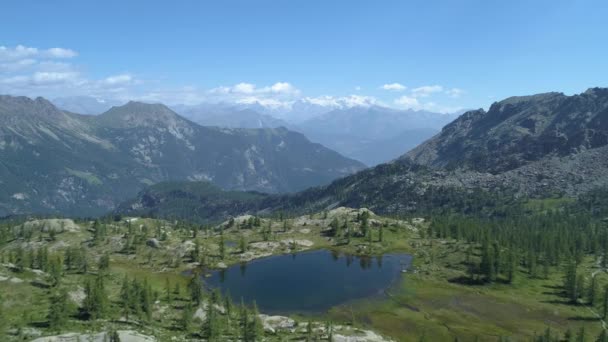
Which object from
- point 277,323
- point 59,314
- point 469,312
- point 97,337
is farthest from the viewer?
point 469,312

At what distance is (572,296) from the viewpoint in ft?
584

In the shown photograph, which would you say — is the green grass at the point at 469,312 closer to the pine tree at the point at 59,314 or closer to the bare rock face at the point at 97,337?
the bare rock face at the point at 97,337

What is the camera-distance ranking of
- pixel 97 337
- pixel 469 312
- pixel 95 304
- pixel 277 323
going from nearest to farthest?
pixel 97 337
pixel 95 304
pixel 277 323
pixel 469 312

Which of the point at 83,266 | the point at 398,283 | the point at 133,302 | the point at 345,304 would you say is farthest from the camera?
the point at 398,283

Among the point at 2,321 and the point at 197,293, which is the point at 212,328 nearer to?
the point at 197,293

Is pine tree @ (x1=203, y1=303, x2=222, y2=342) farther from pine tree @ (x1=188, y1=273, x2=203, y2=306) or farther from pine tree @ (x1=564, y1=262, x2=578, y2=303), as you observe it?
pine tree @ (x1=564, y1=262, x2=578, y2=303)

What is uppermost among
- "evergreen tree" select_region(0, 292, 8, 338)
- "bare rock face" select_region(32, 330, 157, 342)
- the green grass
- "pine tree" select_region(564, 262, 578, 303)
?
"evergreen tree" select_region(0, 292, 8, 338)

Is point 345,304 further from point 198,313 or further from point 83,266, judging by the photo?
point 83,266

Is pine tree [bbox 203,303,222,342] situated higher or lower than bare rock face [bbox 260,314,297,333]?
higher

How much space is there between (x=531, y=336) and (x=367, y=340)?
187ft

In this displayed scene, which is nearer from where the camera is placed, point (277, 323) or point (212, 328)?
point (212, 328)

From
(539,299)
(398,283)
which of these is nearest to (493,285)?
(539,299)

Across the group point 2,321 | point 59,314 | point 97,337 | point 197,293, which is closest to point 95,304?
point 59,314

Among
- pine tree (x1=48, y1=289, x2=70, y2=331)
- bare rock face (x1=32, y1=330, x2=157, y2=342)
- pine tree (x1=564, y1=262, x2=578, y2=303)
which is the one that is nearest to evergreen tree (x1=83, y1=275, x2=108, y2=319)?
pine tree (x1=48, y1=289, x2=70, y2=331)
